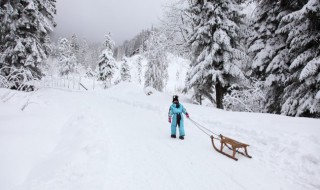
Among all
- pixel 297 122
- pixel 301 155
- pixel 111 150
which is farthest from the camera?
pixel 297 122

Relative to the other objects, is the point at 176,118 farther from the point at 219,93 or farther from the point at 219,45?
the point at 219,45

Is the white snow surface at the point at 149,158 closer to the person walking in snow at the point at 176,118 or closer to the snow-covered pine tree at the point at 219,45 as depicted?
the person walking in snow at the point at 176,118

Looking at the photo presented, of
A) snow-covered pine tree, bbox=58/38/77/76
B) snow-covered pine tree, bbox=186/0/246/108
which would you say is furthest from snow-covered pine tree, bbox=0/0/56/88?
snow-covered pine tree, bbox=58/38/77/76

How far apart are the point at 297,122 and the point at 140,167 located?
616 centimetres

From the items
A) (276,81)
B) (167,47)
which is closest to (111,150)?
(276,81)

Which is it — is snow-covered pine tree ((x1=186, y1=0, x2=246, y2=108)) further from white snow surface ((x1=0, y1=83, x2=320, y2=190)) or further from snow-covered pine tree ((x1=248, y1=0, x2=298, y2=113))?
white snow surface ((x1=0, y1=83, x2=320, y2=190))

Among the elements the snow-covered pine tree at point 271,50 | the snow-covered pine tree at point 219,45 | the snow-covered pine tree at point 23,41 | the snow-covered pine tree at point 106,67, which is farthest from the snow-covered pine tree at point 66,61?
the snow-covered pine tree at point 271,50

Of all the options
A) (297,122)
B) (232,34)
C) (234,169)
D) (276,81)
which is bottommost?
(234,169)

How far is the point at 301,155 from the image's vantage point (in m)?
5.93

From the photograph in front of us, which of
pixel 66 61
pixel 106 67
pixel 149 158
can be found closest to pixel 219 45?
pixel 149 158

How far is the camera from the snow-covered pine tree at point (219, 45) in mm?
13195

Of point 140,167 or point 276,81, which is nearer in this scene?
point 140,167

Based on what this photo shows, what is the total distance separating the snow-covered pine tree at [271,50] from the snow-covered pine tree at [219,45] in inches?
42.8

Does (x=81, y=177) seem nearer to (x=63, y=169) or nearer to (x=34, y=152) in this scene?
(x=63, y=169)
